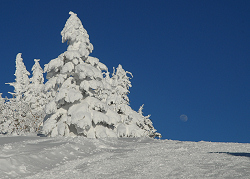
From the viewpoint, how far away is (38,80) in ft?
160

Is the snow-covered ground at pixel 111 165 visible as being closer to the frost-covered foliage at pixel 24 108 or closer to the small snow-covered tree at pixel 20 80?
the frost-covered foliage at pixel 24 108

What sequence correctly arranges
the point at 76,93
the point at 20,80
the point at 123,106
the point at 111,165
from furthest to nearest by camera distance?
the point at 20,80 < the point at 123,106 < the point at 76,93 < the point at 111,165

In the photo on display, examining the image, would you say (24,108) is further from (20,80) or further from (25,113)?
(20,80)

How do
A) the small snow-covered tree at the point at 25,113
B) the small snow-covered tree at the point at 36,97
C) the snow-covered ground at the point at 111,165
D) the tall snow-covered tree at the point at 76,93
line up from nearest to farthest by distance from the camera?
the snow-covered ground at the point at 111,165, the tall snow-covered tree at the point at 76,93, the small snow-covered tree at the point at 25,113, the small snow-covered tree at the point at 36,97

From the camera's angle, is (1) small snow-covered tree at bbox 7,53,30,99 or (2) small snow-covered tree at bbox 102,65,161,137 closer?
(2) small snow-covered tree at bbox 102,65,161,137

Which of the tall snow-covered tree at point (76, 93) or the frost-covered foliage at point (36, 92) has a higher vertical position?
the frost-covered foliage at point (36, 92)

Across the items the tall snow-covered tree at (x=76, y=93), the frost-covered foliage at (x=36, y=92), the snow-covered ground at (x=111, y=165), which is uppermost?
the frost-covered foliage at (x=36, y=92)

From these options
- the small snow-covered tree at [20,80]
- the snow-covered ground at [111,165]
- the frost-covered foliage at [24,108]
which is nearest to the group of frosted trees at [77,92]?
the snow-covered ground at [111,165]

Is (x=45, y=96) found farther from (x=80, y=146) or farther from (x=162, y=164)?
(x=162, y=164)

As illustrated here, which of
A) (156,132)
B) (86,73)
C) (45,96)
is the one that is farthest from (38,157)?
(45,96)

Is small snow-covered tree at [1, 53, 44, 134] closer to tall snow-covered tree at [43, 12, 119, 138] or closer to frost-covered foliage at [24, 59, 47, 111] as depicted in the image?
frost-covered foliage at [24, 59, 47, 111]

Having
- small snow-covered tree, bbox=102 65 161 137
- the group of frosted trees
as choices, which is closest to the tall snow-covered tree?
the group of frosted trees

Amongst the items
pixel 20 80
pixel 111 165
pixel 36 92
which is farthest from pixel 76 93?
pixel 20 80

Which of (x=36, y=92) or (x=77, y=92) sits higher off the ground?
(x=36, y=92)
